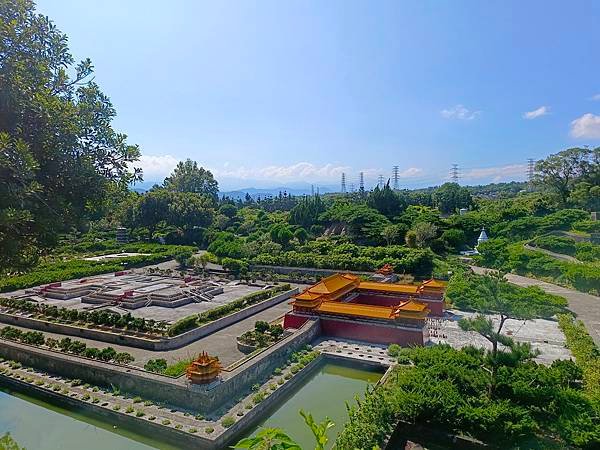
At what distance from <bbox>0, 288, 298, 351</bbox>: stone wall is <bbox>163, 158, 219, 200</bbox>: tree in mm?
43483

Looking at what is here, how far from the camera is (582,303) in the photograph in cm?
1750

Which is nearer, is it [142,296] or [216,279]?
[142,296]

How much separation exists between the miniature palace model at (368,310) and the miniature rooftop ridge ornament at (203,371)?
17.3ft

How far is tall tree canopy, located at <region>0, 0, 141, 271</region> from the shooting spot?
508cm

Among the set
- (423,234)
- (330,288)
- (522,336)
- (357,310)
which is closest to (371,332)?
(357,310)

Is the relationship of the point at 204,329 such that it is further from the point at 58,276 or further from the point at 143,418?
the point at 58,276

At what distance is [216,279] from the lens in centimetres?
2431

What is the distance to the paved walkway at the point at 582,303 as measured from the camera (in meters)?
14.6

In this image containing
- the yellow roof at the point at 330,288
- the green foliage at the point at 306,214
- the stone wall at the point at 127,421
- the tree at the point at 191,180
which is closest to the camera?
the stone wall at the point at 127,421

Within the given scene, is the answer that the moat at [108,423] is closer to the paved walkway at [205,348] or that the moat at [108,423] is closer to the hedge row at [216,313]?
the paved walkway at [205,348]

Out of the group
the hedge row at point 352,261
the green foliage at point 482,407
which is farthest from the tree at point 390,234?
the green foliage at point 482,407

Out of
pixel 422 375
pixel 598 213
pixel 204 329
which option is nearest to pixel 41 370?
pixel 204 329

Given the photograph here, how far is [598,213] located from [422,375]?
32.2m

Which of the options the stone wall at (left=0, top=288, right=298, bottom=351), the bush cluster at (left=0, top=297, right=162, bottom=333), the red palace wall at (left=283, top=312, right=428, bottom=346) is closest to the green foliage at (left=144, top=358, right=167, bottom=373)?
the stone wall at (left=0, top=288, right=298, bottom=351)
